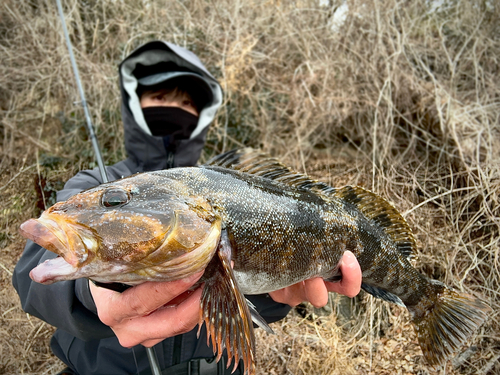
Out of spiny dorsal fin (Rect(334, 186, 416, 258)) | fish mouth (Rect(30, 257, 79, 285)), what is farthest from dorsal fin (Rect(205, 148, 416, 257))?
fish mouth (Rect(30, 257, 79, 285))

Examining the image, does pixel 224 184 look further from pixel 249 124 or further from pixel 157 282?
pixel 249 124

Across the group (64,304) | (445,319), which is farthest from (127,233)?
(445,319)

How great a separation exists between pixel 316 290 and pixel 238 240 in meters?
0.73

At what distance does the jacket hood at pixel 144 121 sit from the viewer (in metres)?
2.73

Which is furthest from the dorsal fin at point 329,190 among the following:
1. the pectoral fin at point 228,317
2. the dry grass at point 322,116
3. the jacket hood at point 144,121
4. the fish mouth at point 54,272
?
the dry grass at point 322,116

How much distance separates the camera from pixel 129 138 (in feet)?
9.12

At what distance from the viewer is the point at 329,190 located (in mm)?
1824

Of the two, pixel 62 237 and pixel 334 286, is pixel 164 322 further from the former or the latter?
pixel 334 286

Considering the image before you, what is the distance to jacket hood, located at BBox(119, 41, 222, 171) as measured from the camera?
2.73m

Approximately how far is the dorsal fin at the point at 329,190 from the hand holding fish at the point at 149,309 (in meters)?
0.65

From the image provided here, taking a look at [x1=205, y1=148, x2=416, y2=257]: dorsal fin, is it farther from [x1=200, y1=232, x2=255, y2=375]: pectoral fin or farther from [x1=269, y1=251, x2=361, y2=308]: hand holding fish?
[x1=200, y1=232, x2=255, y2=375]: pectoral fin

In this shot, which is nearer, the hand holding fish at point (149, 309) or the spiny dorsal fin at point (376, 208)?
the hand holding fish at point (149, 309)

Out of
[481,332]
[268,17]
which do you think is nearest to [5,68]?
[268,17]

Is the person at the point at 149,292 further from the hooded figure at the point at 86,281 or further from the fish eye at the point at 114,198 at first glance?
the fish eye at the point at 114,198
